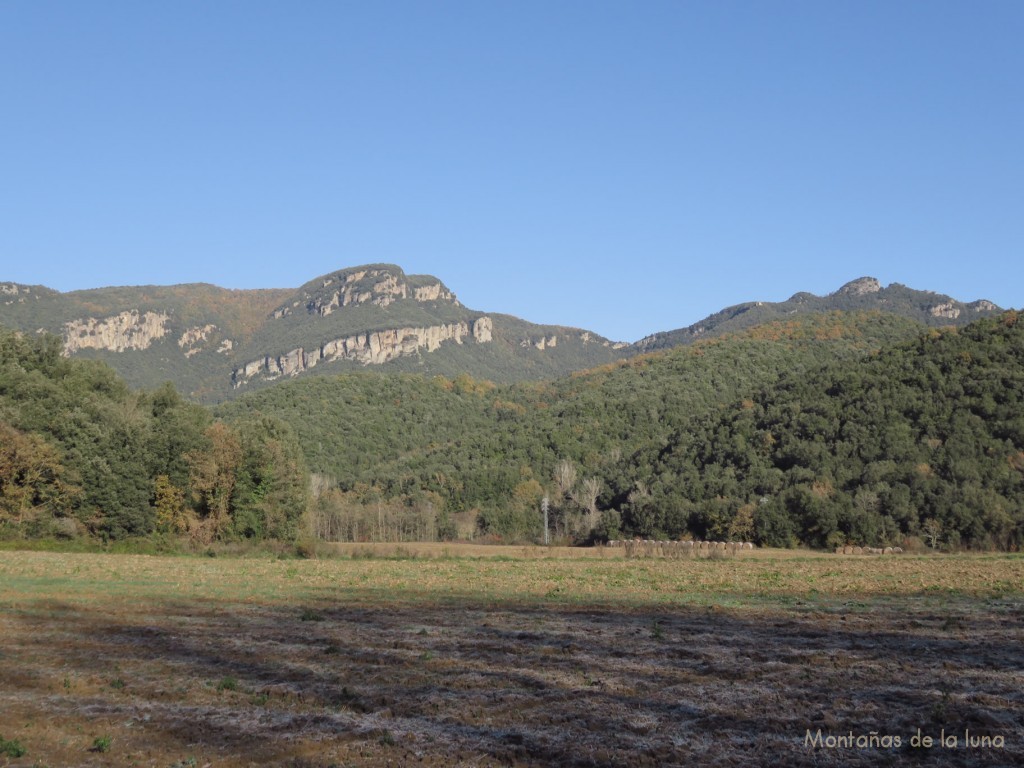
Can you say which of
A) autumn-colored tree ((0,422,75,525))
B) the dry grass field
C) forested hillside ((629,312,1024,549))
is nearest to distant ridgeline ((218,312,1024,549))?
forested hillside ((629,312,1024,549))

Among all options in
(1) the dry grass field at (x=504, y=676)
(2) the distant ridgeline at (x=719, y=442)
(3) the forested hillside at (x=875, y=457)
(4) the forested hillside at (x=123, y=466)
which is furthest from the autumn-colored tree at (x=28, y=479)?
(3) the forested hillside at (x=875, y=457)

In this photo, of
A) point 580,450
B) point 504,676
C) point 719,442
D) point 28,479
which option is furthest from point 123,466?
point 580,450

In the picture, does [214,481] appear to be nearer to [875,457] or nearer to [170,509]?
[170,509]

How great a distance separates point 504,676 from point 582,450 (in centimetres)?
10430

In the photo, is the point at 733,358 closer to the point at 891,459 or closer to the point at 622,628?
the point at 891,459

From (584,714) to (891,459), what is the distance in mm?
71510

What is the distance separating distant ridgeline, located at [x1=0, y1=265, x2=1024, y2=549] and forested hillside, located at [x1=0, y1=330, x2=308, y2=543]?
0.13 metres

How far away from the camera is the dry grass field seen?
9.93 metres

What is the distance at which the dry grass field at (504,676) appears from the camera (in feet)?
32.6

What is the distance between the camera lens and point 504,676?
14.0 m

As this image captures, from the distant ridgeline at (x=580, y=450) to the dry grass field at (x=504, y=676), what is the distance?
1052 inches

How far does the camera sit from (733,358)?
449 feet

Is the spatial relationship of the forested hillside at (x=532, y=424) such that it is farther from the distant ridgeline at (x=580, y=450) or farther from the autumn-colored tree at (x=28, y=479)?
the autumn-colored tree at (x=28, y=479)

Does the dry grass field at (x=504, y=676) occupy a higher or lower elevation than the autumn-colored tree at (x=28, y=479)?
lower
